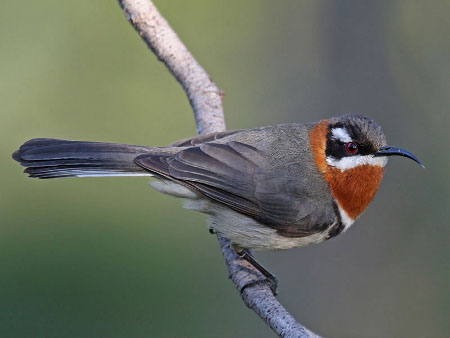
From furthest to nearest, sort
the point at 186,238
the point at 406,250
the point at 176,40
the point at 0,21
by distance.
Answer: the point at 0,21, the point at 186,238, the point at 406,250, the point at 176,40

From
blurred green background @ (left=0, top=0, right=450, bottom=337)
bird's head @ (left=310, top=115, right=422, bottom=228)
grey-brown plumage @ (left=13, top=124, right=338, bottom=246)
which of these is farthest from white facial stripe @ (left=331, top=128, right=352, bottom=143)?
blurred green background @ (left=0, top=0, right=450, bottom=337)

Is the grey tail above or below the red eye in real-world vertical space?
above

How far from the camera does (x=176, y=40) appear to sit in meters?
5.17

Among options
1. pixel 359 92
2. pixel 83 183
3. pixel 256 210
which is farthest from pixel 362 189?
pixel 83 183

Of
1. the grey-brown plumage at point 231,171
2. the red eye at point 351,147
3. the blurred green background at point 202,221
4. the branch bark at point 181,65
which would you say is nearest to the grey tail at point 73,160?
the grey-brown plumage at point 231,171

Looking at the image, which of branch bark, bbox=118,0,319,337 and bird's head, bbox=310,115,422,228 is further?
branch bark, bbox=118,0,319,337

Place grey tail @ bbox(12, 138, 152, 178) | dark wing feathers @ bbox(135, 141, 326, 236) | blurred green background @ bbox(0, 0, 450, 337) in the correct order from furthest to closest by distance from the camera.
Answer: blurred green background @ bbox(0, 0, 450, 337)
dark wing feathers @ bbox(135, 141, 326, 236)
grey tail @ bbox(12, 138, 152, 178)

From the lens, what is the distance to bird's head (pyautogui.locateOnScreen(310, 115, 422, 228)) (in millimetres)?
4297

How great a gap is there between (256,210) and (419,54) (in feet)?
12.4

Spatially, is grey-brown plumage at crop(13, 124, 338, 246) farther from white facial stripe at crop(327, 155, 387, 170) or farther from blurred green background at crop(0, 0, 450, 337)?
blurred green background at crop(0, 0, 450, 337)

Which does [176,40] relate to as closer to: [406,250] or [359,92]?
[359,92]

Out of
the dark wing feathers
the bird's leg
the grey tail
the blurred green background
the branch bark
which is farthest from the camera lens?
the blurred green background

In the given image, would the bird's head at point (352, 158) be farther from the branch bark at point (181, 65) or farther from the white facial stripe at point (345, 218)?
the branch bark at point (181, 65)

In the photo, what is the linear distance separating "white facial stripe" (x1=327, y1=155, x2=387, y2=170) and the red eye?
40 mm
